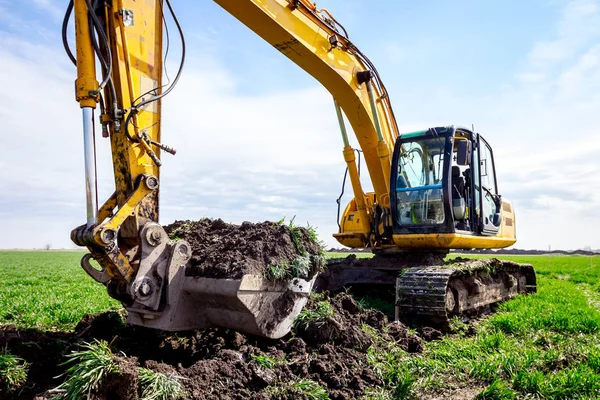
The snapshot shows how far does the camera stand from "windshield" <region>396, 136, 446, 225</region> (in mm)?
7910

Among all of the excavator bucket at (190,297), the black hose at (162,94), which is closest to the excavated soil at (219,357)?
the excavator bucket at (190,297)

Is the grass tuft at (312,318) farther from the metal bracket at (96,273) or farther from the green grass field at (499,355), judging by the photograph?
the metal bracket at (96,273)

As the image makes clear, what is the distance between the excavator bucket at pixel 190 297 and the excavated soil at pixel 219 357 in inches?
9.5

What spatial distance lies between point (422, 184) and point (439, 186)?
1.24 feet

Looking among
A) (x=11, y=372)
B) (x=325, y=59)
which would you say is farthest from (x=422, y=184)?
(x=11, y=372)

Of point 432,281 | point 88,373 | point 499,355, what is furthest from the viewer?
point 432,281

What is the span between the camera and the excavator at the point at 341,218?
4.46 metres

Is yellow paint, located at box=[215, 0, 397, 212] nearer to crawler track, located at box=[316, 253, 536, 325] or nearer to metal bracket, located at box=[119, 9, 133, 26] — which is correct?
crawler track, located at box=[316, 253, 536, 325]

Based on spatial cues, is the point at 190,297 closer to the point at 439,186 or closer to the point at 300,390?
the point at 300,390

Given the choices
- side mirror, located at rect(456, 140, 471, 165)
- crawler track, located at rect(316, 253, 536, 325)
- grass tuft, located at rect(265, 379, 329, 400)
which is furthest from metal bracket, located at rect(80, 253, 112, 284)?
side mirror, located at rect(456, 140, 471, 165)

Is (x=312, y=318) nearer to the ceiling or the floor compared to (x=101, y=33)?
nearer to the floor

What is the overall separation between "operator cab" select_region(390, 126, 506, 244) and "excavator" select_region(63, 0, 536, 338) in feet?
0.06

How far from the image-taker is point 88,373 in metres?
3.60

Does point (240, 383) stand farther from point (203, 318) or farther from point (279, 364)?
point (203, 318)
